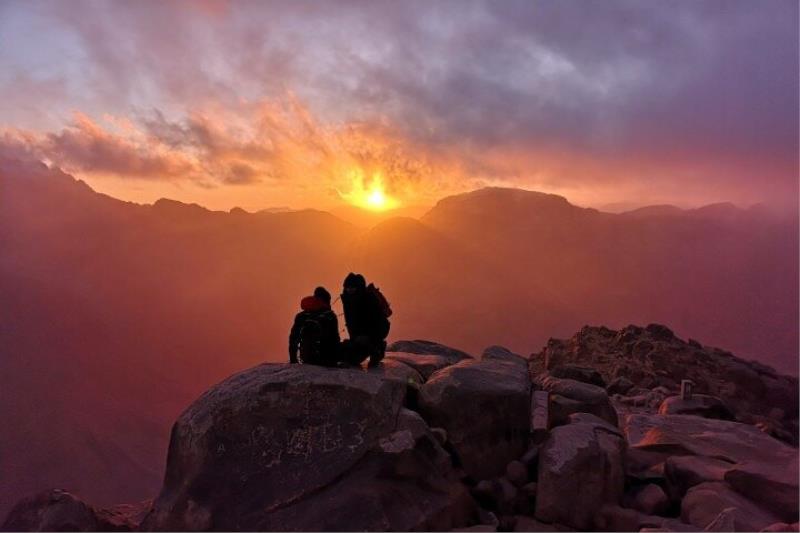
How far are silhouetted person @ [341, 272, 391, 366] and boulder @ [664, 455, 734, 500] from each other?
464 centimetres

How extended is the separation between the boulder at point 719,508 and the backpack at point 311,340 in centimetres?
535

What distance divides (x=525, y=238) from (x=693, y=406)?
122 m

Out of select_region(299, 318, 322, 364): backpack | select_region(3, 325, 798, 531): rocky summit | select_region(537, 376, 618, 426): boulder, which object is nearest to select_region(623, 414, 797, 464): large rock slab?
select_region(3, 325, 798, 531): rocky summit

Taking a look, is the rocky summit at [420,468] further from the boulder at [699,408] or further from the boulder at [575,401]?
the boulder at [699,408]

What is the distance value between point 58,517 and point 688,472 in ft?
29.4

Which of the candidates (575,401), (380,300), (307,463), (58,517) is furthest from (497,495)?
(58,517)

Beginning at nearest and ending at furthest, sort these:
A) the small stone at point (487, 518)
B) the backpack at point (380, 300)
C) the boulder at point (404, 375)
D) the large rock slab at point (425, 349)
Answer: the small stone at point (487, 518)
the boulder at point (404, 375)
the backpack at point (380, 300)
the large rock slab at point (425, 349)

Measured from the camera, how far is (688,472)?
773 centimetres

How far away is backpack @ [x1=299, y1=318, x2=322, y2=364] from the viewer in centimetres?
823

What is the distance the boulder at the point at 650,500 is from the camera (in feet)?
23.4

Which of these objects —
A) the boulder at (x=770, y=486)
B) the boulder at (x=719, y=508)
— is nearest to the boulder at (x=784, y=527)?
the boulder at (x=719, y=508)

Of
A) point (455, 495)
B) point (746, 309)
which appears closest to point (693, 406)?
point (455, 495)

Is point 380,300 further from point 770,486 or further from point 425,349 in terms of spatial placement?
point 770,486

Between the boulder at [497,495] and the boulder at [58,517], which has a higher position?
the boulder at [497,495]
